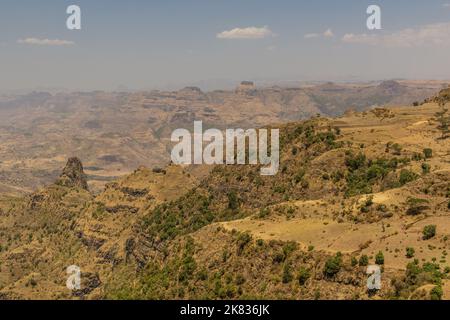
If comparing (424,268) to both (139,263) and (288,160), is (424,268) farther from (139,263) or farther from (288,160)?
(139,263)

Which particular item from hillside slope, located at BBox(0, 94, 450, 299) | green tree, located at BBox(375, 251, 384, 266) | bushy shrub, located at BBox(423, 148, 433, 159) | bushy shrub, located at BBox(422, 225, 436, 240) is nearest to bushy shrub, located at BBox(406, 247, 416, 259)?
hillside slope, located at BBox(0, 94, 450, 299)

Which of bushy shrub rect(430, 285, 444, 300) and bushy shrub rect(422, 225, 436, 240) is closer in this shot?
bushy shrub rect(430, 285, 444, 300)

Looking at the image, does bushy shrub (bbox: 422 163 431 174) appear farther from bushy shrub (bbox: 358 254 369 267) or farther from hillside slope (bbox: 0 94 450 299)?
bushy shrub (bbox: 358 254 369 267)

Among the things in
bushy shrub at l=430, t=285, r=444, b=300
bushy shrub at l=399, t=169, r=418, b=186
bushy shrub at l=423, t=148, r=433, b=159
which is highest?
bushy shrub at l=423, t=148, r=433, b=159

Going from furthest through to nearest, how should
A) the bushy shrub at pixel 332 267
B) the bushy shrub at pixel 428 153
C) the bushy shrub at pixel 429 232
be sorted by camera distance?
the bushy shrub at pixel 428 153 < the bushy shrub at pixel 429 232 < the bushy shrub at pixel 332 267

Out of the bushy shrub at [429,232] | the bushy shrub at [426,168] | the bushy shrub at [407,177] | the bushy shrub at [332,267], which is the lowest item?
the bushy shrub at [332,267]

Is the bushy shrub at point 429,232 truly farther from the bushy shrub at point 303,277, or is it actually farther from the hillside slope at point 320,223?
the bushy shrub at point 303,277

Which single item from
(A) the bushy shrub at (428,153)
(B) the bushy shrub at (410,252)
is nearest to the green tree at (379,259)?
(B) the bushy shrub at (410,252)

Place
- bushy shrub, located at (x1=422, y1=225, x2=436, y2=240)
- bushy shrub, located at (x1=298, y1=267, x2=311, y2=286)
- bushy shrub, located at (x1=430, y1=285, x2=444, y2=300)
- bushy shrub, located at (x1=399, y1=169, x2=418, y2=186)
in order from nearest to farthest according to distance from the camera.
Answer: bushy shrub, located at (x1=430, y1=285, x2=444, y2=300), bushy shrub, located at (x1=422, y1=225, x2=436, y2=240), bushy shrub, located at (x1=298, y1=267, x2=311, y2=286), bushy shrub, located at (x1=399, y1=169, x2=418, y2=186)

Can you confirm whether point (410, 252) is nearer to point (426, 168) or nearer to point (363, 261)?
point (363, 261)

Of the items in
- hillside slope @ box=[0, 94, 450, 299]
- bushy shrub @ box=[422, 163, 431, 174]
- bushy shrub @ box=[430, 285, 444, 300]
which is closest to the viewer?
bushy shrub @ box=[430, 285, 444, 300]

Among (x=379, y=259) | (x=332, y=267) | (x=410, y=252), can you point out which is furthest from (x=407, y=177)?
(x=332, y=267)
